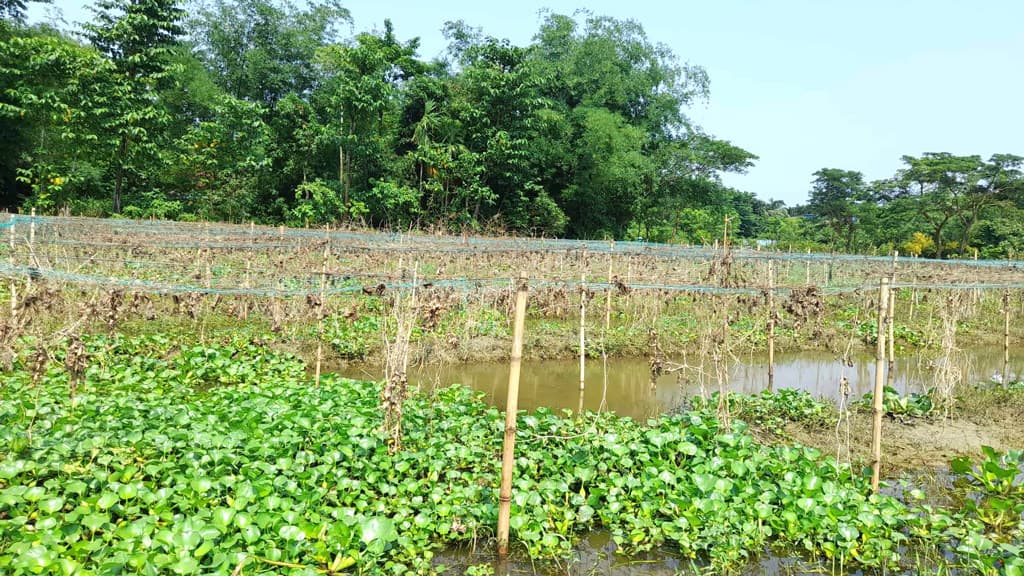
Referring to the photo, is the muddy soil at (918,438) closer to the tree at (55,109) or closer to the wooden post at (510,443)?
the wooden post at (510,443)

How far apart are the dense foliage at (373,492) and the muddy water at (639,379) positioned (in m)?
2.13

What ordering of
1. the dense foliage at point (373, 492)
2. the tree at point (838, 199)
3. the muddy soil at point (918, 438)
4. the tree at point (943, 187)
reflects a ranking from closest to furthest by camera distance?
the dense foliage at point (373, 492) < the muddy soil at point (918, 438) < the tree at point (943, 187) < the tree at point (838, 199)

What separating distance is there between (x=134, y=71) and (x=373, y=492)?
22.1 metres

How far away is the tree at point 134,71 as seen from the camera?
19.7 m

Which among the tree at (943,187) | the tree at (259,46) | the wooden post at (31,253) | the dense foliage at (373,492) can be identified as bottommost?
the dense foliage at (373,492)

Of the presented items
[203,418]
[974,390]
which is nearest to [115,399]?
[203,418]

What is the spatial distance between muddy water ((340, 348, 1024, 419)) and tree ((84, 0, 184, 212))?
16.7m

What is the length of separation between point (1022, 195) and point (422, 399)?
3289cm

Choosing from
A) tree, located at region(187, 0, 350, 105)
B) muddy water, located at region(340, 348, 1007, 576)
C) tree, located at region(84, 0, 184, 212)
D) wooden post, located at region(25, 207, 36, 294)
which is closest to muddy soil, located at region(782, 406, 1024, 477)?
muddy water, located at region(340, 348, 1007, 576)

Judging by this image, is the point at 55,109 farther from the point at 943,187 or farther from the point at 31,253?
the point at 943,187

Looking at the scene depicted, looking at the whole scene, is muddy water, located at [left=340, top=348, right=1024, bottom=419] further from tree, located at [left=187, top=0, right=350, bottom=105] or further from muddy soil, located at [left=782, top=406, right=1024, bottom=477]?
tree, located at [left=187, top=0, right=350, bottom=105]

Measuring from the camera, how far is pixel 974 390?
7.95 meters

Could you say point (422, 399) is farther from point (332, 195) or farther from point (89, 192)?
point (89, 192)

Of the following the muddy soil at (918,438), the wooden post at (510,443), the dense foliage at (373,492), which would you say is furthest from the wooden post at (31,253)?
the muddy soil at (918,438)
